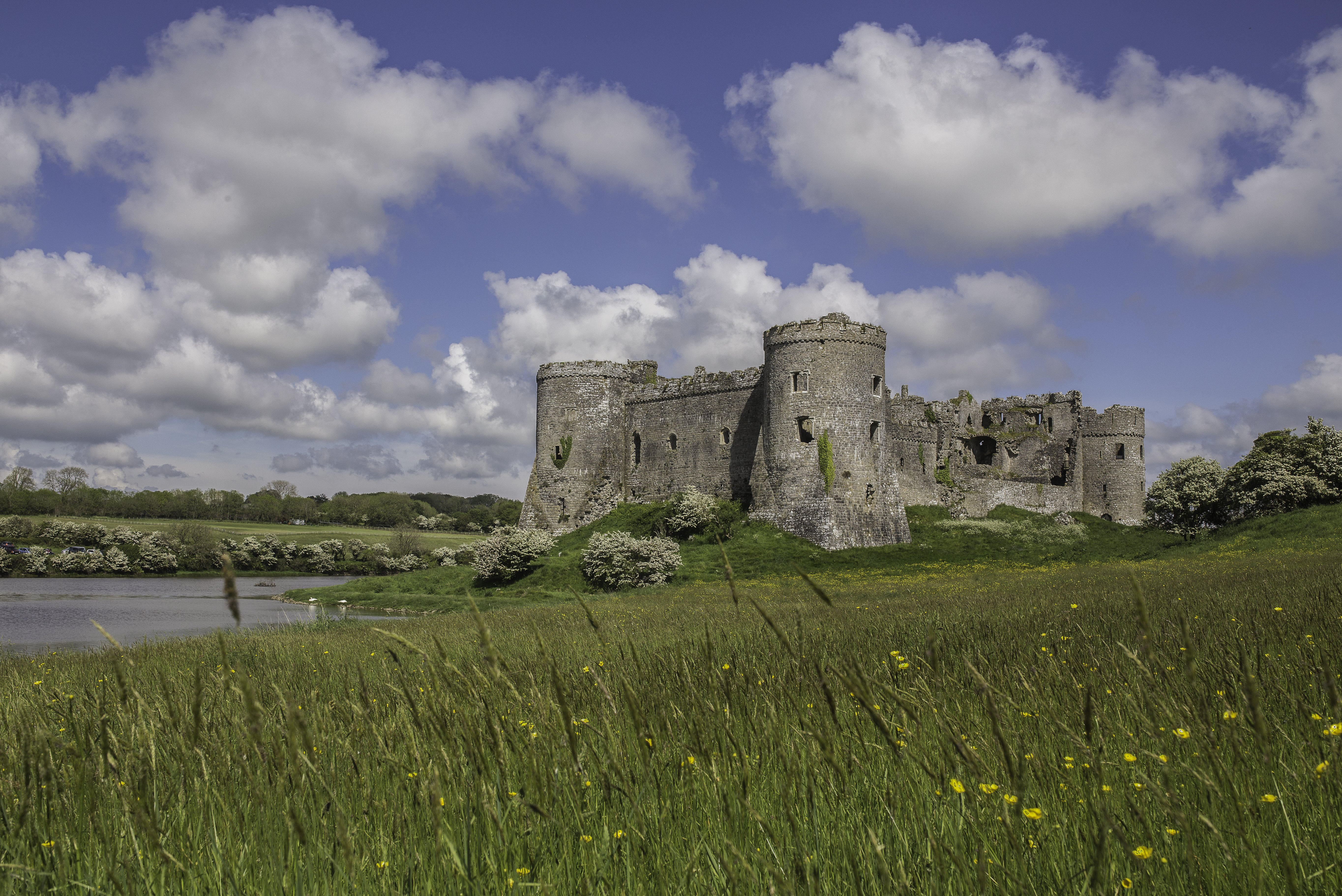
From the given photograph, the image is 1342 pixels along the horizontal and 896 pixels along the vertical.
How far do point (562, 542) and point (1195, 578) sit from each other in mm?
30689

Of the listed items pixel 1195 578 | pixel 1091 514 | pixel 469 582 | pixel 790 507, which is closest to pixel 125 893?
pixel 1195 578

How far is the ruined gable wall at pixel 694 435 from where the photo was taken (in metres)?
41.2

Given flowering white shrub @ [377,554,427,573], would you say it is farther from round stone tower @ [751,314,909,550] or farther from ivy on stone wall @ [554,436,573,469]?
round stone tower @ [751,314,909,550]

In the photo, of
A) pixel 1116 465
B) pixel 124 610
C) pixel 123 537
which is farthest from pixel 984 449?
pixel 123 537

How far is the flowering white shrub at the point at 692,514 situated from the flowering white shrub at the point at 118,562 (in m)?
46.0

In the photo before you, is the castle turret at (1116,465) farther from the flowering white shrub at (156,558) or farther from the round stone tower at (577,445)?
the flowering white shrub at (156,558)

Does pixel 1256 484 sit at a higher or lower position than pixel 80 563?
higher

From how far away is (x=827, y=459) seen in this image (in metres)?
35.3

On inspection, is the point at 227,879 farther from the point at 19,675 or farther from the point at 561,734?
the point at 19,675

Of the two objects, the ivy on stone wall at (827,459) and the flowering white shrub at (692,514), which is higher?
the ivy on stone wall at (827,459)

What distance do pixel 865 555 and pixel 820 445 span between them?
5621 millimetres

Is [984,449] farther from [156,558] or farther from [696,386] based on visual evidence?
[156,558]

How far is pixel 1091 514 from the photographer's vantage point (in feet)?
163

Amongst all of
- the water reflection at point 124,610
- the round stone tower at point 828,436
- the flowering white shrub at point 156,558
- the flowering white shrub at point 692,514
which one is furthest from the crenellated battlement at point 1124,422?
the flowering white shrub at point 156,558
